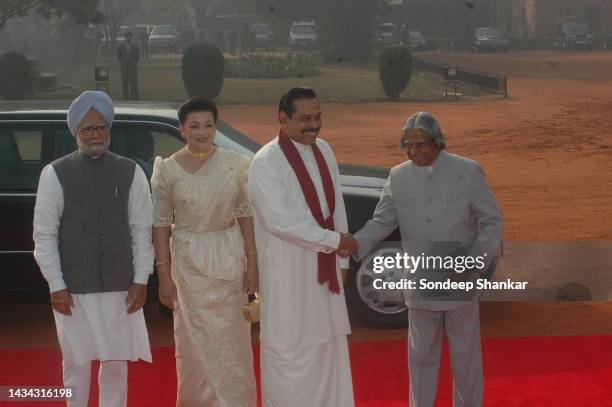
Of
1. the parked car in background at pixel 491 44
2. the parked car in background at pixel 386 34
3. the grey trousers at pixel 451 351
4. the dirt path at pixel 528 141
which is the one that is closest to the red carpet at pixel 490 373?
the grey trousers at pixel 451 351

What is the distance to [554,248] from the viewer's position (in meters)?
11.5

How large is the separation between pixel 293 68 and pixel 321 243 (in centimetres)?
3728

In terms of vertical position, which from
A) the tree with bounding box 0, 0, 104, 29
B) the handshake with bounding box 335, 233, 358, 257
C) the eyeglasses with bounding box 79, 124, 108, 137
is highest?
the tree with bounding box 0, 0, 104, 29

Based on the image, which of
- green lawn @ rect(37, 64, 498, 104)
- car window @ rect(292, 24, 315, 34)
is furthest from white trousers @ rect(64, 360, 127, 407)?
car window @ rect(292, 24, 315, 34)

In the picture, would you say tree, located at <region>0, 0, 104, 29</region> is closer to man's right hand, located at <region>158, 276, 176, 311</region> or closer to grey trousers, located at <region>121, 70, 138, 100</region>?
grey trousers, located at <region>121, 70, 138, 100</region>

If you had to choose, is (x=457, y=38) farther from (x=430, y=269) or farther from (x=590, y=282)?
(x=430, y=269)

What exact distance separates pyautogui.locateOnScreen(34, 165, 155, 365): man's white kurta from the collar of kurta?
2.39 feet

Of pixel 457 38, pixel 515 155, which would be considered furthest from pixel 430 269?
pixel 457 38

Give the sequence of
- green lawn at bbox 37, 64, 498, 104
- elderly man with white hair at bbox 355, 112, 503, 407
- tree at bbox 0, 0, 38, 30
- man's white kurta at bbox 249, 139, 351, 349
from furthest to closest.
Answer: tree at bbox 0, 0, 38, 30 → green lawn at bbox 37, 64, 498, 104 → elderly man with white hair at bbox 355, 112, 503, 407 → man's white kurta at bbox 249, 139, 351, 349

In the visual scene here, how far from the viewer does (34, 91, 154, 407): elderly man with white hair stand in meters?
5.27

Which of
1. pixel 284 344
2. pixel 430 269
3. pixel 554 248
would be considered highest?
pixel 430 269

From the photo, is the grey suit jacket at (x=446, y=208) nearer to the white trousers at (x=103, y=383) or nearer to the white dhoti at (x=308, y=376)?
Answer: the white dhoti at (x=308, y=376)

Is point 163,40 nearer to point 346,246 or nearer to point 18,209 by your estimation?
point 18,209

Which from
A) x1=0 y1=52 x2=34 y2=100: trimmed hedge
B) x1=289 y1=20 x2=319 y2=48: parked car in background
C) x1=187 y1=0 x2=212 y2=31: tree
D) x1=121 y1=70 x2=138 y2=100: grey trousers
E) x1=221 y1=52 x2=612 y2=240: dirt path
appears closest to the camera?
x1=221 y1=52 x2=612 y2=240: dirt path
